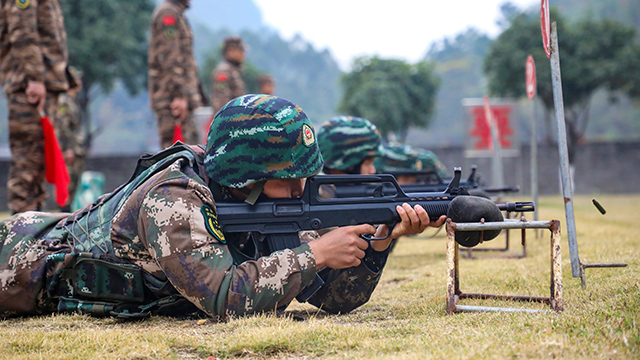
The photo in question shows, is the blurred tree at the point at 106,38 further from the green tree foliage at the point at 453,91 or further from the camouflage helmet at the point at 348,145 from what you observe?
the green tree foliage at the point at 453,91

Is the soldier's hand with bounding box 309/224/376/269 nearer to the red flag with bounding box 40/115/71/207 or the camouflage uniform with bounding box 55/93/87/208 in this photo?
the red flag with bounding box 40/115/71/207

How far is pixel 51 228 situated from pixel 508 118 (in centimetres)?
1318

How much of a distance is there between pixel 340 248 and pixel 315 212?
21 cm

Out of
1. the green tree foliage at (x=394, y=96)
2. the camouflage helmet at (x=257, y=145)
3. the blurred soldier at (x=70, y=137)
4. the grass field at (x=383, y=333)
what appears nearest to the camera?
the grass field at (x=383, y=333)

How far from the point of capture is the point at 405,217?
2.59 meters

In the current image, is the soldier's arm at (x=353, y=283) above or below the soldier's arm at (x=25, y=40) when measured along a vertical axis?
below

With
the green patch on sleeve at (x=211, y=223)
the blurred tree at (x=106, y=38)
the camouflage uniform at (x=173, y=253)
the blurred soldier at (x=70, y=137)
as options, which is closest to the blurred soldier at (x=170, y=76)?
the blurred soldier at (x=70, y=137)

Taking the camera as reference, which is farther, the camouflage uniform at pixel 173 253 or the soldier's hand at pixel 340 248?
the soldier's hand at pixel 340 248

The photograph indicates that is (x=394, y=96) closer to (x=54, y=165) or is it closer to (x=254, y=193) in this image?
(x=54, y=165)

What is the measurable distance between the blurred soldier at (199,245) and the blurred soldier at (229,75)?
8.03m

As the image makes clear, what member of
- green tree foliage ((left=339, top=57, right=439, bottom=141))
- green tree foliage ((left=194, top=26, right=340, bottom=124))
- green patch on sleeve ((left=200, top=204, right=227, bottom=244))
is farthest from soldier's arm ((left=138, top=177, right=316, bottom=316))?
green tree foliage ((left=194, top=26, right=340, bottom=124))

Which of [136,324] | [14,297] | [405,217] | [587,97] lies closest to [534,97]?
[405,217]

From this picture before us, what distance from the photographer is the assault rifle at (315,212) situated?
8.38ft

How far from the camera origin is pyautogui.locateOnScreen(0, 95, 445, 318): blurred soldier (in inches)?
94.2
